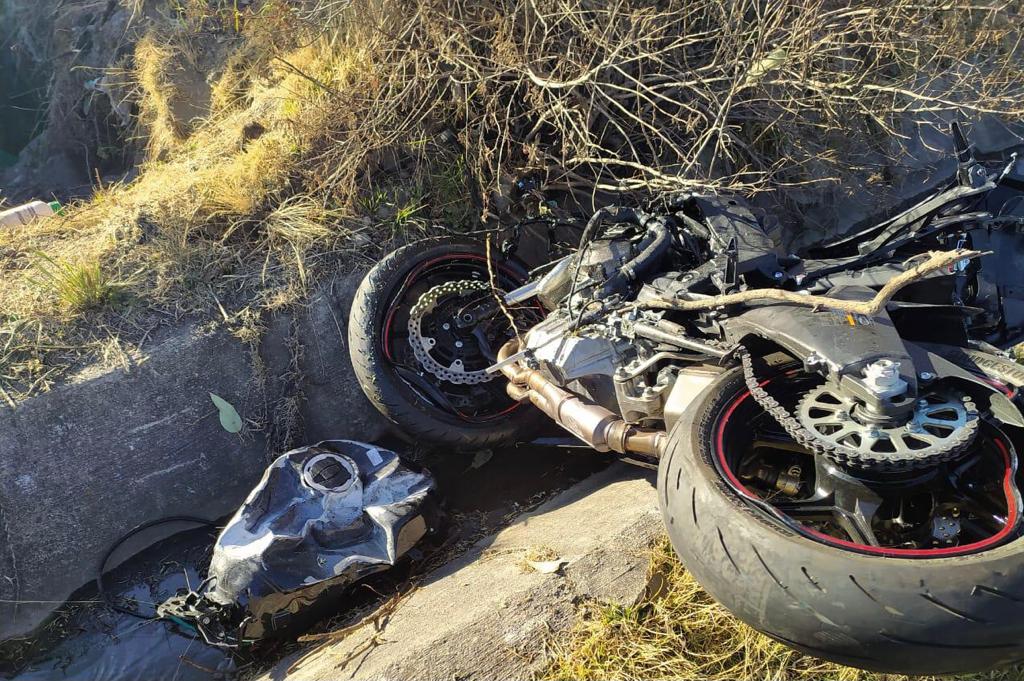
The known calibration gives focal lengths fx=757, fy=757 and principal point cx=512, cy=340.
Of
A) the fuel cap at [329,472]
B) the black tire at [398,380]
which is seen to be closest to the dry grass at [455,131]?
the black tire at [398,380]

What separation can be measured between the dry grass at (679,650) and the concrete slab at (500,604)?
73 millimetres

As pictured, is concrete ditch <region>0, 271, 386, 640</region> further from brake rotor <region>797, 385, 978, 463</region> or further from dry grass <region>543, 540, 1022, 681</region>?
brake rotor <region>797, 385, 978, 463</region>

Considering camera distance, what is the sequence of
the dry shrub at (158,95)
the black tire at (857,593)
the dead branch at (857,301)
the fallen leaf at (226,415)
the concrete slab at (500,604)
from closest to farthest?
1. the black tire at (857,593)
2. the dead branch at (857,301)
3. the concrete slab at (500,604)
4. the fallen leaf at (226,415)
5. the dry shrub at (158,95)

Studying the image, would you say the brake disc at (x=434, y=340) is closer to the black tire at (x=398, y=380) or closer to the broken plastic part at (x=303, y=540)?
the black tire at (x=398, y=380)

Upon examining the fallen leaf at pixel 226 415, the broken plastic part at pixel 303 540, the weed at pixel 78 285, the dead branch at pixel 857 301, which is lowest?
the broken plastic part at pixel 303 540

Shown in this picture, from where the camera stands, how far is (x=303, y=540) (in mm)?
3316

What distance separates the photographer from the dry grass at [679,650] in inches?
101

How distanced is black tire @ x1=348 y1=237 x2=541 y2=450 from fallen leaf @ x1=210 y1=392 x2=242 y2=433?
0.76 m

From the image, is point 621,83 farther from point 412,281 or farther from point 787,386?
point 787,386

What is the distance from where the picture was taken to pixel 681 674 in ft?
8.48

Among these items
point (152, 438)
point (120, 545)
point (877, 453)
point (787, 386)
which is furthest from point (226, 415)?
point (877, 453)

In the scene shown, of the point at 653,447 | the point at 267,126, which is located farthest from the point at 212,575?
the point at 267,126

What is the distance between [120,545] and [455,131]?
9.86 ft

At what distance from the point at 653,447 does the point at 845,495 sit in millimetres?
780
